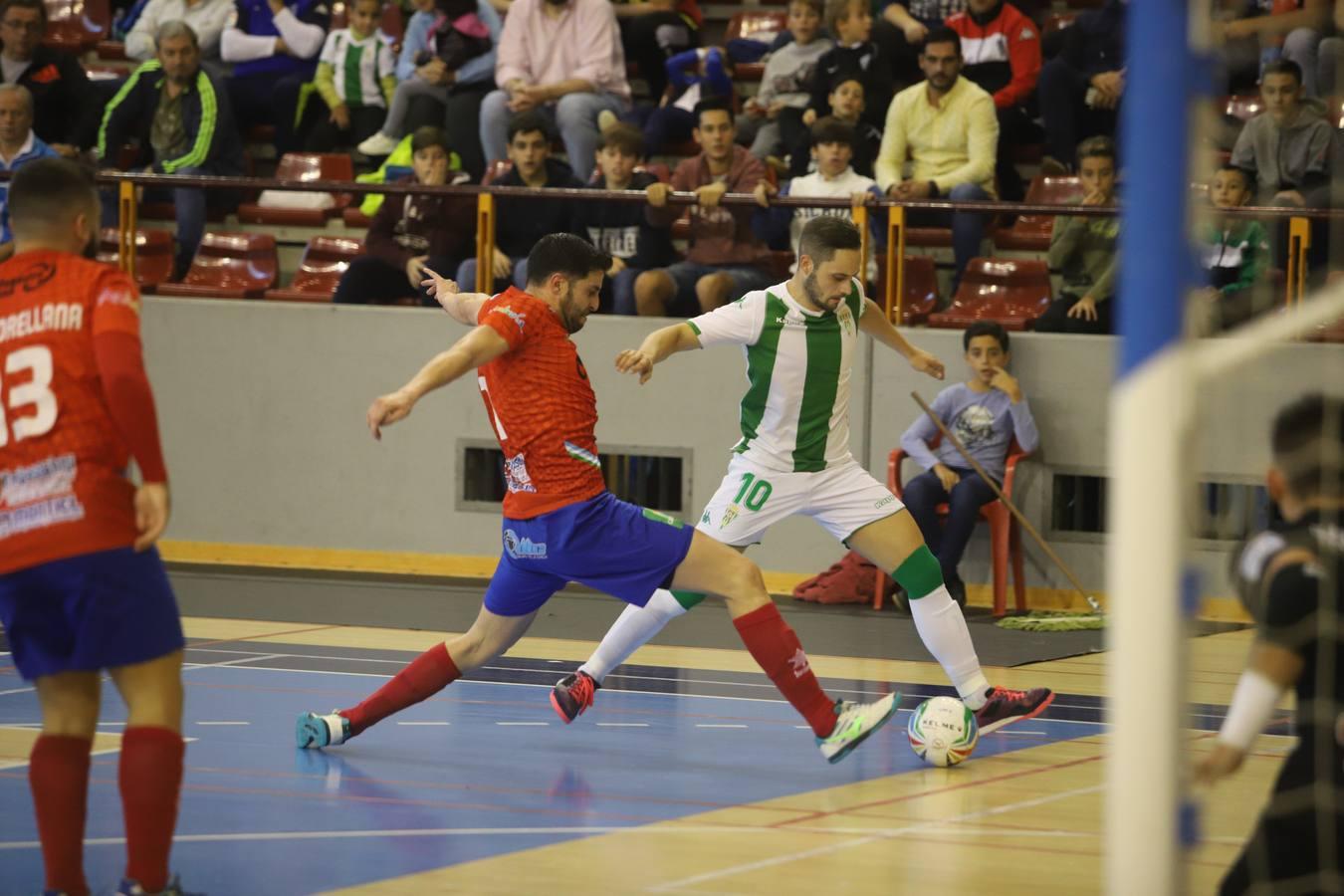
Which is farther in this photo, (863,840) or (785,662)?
(785,662)

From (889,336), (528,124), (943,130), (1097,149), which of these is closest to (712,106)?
(528,124)

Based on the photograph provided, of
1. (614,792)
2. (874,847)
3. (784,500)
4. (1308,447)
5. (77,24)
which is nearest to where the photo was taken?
(1308,447)

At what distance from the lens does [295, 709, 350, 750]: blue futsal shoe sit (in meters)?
7.08

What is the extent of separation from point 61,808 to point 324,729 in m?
2.50

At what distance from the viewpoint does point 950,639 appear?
7316 mm

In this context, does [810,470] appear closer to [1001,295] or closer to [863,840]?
[863,840]

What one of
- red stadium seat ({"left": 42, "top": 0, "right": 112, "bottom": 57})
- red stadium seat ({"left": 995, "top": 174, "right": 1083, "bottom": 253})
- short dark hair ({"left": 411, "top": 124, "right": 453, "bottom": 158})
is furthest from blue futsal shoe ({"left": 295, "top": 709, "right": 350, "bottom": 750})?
red stadium seat ({"left": 42, "top": 0, "right": 112, "bottom": 57})

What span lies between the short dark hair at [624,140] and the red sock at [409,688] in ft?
18.8

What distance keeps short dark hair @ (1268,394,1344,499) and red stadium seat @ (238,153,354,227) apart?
10.8 metres

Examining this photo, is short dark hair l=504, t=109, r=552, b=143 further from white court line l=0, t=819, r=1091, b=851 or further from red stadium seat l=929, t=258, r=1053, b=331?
white court line l=0, t=819, r=1091, b=851

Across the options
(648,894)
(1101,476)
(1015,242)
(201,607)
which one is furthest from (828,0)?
(648,894)

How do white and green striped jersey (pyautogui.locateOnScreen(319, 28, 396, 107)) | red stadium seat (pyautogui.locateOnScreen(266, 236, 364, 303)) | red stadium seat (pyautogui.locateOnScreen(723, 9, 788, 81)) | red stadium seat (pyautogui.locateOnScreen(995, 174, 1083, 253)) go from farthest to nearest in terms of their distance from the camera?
red stadium seat (pyautogui.locateOnScreen(723, 9, 788, 81)) → white and green striped jersey (pyautogui.locateOnScreen(319, 28, 396, 107)) → red stadium seat (pyautogui.locateOnScreen(266, 236, 364, 303)) → red stadium seat (pyautogui.locateOnScreen(995, 174, 1083, 253))

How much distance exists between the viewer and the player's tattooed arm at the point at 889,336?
7.86 metres

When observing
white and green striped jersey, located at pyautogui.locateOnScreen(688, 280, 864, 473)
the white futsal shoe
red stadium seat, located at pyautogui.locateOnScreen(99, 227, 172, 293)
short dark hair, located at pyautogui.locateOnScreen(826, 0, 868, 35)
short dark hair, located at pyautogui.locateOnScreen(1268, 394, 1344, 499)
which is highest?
short dark hair, located at pyautogui.locateOnScreen(826, 0, 868, 35)
